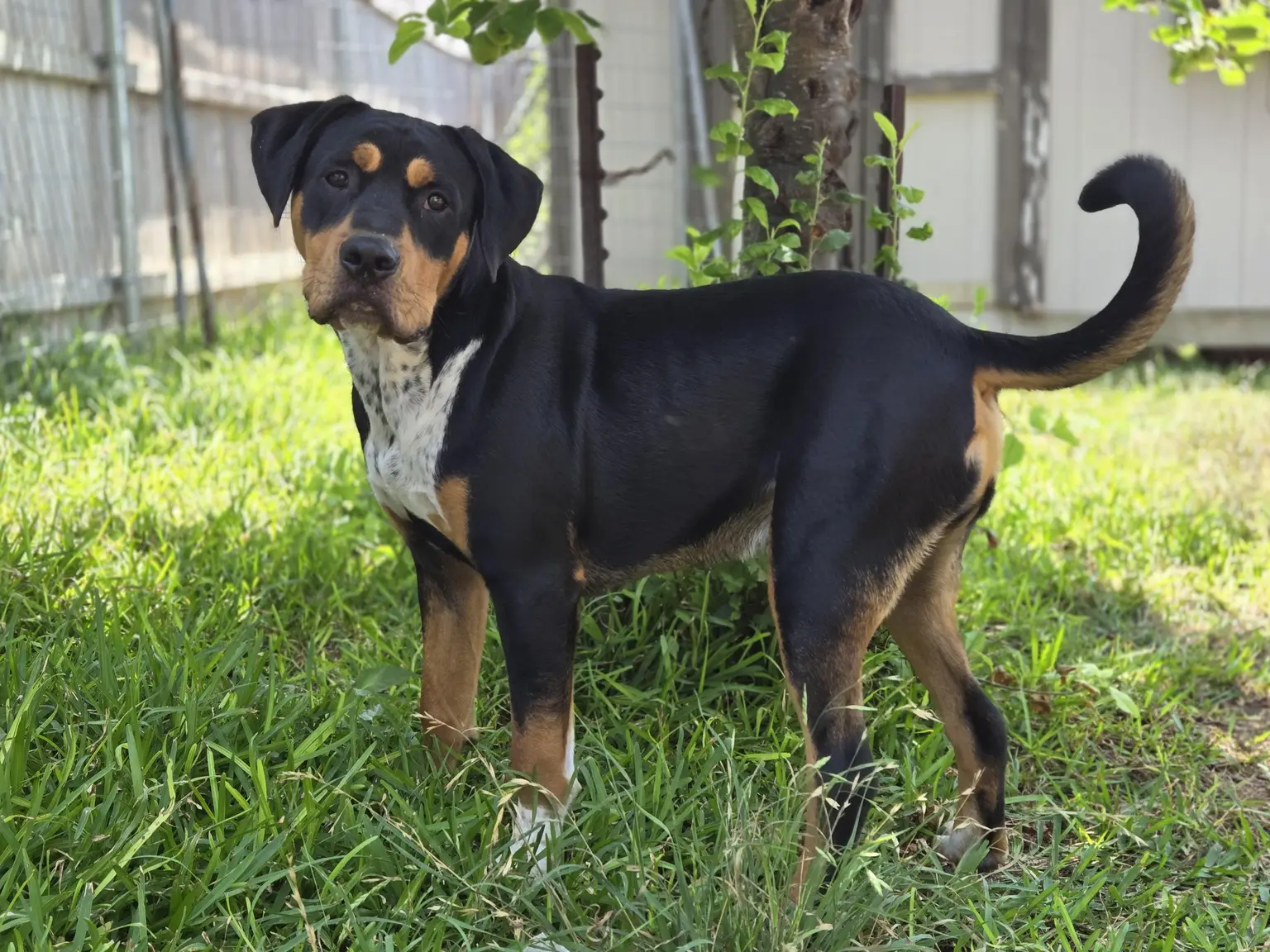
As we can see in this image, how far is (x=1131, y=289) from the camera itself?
2.40 m

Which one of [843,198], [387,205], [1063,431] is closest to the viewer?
[387,205]

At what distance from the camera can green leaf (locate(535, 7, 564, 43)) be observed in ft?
11.8

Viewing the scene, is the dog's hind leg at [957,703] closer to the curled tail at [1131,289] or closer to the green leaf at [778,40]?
the curled tail at [1131,289]

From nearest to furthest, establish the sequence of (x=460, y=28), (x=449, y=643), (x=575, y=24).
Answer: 1. (x=449, y=643)
2. (x=575, y=24)
3. (x=460, y=28)

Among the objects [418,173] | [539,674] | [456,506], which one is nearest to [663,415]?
[456,506]

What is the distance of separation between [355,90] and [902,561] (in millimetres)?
8664

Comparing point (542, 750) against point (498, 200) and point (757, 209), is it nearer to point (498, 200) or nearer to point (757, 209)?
point (498, 200)

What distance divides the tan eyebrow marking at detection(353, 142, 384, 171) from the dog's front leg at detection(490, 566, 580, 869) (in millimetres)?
853

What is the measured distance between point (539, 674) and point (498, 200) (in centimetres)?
96

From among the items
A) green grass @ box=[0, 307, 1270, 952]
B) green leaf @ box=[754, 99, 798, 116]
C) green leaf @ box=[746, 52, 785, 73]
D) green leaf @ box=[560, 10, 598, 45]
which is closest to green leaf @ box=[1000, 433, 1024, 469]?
green grass @ box=[0, 307, 1270, 952]

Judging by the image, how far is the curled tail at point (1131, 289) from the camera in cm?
235

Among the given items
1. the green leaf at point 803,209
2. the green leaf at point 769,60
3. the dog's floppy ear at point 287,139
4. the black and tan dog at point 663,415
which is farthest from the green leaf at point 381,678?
the green leaf at point 769,60

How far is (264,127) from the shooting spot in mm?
2623

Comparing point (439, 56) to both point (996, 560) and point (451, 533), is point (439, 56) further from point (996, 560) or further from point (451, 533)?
point (451, 533)
